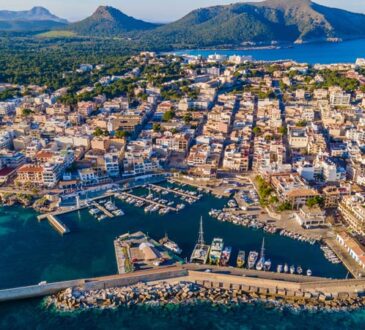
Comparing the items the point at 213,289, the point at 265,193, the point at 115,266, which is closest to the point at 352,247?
the point at 265,193

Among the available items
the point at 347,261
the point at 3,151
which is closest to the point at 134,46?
the point at 3,151

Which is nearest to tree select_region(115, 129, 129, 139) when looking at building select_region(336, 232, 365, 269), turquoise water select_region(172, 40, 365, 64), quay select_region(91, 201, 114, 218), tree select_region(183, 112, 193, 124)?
tree select_region(183, 112, 193, 124)

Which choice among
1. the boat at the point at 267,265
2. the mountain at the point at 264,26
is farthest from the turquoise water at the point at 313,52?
the boat at the point at 267,265

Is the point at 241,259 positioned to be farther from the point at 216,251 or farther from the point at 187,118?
the point at 187,118

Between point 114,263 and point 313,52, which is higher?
point 313,52

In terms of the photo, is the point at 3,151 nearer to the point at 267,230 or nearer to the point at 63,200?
the point at 63,200

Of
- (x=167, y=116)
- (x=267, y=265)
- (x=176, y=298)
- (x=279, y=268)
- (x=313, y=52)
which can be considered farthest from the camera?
(x=313, y=52)

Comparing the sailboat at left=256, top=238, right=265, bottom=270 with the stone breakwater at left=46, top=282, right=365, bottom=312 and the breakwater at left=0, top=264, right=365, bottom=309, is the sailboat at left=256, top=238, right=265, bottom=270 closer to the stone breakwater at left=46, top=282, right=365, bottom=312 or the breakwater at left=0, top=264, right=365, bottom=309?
the breakwater at left=0, top=264, right=365, bottom=309
